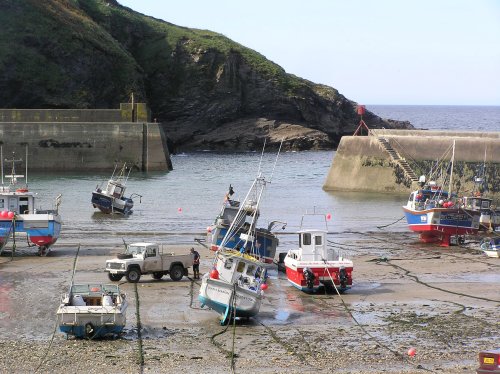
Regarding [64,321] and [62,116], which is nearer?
[64,321]

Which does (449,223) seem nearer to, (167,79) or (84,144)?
(84,144)

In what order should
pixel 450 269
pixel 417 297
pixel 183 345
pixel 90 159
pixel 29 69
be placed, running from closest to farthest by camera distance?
pixel 183 345
pixel 417 297
pixel 450 269
pixel 90 159
pixel 29 69

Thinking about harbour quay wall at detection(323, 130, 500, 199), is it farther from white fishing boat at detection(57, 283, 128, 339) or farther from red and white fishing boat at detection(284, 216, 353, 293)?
white fishing boat at detection(57, 283, 128, 339)

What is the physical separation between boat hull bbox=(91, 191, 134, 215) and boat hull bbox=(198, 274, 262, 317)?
29063mm

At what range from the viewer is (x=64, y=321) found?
73.8 feet

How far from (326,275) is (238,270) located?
4535mm

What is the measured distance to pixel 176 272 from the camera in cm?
3089

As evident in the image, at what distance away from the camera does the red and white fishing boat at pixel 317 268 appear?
2886 cm

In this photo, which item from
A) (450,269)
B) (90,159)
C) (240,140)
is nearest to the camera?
(450,269)

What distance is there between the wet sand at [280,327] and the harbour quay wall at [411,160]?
2545 centimetres

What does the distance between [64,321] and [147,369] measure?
119 inches

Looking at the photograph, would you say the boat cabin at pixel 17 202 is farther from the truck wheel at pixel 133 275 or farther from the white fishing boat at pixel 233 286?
the white fishing boat at pixel 233 286

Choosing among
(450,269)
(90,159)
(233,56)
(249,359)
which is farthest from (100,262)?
(233,56)

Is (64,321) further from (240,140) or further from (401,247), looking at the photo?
(240,140)
